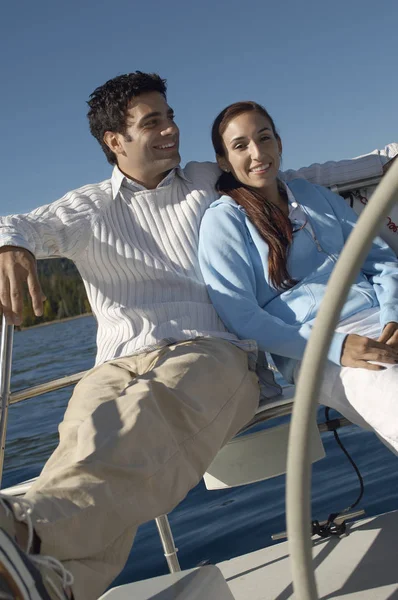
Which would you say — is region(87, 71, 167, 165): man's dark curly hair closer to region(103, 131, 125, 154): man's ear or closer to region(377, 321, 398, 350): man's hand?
region(103, 131, 125, 154): man's ear

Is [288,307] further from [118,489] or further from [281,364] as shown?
[118,489]

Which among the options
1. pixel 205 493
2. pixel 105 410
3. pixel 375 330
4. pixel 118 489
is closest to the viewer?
pixel 118 489

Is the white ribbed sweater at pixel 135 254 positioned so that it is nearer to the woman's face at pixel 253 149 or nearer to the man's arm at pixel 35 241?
the man's arm at pixel 35 241

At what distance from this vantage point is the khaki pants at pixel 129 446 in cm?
133

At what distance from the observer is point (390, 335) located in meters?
1.92

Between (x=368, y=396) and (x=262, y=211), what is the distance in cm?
71

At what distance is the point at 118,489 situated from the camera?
144 cm

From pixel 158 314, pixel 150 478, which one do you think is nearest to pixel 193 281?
pixel 158 314

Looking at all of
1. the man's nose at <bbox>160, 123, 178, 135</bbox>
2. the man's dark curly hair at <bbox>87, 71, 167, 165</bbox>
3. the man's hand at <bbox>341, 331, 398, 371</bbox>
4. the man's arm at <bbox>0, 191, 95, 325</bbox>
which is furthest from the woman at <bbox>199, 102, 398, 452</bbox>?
the man's arm at <bbox>0, 191, 95, 325</bbox>

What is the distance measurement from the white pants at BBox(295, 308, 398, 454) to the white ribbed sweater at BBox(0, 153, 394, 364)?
36 centimetres

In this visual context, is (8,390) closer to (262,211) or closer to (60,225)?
(60,225)


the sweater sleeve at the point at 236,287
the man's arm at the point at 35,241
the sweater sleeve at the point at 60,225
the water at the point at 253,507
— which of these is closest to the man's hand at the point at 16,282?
the man's arm at the point at 35,241

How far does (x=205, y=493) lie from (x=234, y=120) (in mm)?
2871

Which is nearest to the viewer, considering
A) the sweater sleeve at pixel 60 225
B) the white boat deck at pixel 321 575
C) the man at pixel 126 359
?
the man at pixel 126 359
